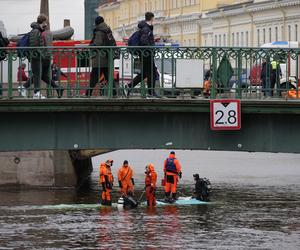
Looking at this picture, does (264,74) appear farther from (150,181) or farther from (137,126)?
(150,181)

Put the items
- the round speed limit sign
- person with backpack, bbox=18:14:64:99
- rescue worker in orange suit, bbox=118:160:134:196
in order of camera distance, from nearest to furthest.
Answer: the round speed limit sign < person with backpack, bbox=18:14:64:99 < rescue worker in orange suit, bbox=118:160:134:196

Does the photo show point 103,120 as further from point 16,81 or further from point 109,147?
point 16,81

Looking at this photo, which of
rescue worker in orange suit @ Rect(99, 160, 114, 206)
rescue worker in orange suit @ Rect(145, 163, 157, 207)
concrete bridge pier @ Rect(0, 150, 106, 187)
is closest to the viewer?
rescue worker in orange suit @ Rect(145, 163, 157, 207)

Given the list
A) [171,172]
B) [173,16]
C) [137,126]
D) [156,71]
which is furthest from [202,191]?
[173,16]

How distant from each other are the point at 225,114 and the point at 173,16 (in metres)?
132

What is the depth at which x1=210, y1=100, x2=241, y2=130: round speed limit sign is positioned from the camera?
22.6 m

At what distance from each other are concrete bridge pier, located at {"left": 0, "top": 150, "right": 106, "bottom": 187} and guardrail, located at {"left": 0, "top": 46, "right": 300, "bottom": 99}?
90.9ft

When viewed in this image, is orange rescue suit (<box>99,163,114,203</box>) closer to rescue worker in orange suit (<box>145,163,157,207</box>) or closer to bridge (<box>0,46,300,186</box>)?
rescue worker in orange suit (<box>145,163,157,207</box>)

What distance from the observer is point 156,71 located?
80.5 feet

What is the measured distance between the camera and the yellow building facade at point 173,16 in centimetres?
14225

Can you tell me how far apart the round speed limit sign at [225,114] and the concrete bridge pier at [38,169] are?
2972cm

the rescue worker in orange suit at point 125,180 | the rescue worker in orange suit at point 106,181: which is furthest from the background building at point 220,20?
the rescue worker in orange suit at point 106,181

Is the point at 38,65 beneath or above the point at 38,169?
above

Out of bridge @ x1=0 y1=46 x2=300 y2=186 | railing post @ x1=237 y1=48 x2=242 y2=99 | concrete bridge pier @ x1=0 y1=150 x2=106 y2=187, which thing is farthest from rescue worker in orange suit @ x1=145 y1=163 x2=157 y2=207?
bridge @ x1=0 y1=46 x2=300 y2=186
